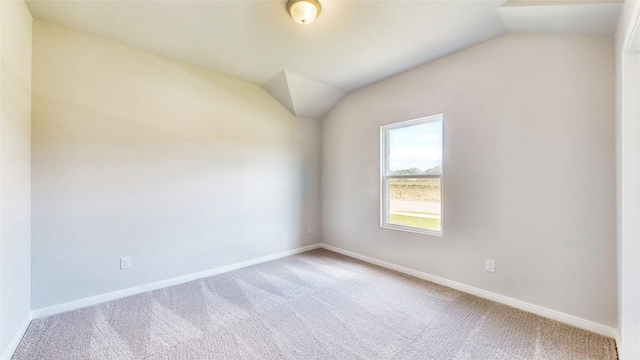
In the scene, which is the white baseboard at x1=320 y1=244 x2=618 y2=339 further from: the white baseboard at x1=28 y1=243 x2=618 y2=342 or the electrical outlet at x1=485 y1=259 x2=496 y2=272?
the electrical outlet at x1=485 y1=259 x2=496 y2=272

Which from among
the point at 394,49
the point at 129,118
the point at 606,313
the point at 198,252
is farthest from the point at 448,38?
the point at 198,252

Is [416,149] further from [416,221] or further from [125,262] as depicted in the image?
[125,262]

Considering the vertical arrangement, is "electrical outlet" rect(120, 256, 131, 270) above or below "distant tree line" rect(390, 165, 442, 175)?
below

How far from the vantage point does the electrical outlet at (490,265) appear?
249cm

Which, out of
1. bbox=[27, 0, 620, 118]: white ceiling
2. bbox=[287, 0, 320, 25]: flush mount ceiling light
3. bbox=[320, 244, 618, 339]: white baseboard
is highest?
bbox=[27, 0, 620, 118]: white ceiling

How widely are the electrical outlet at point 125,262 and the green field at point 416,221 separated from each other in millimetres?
3053

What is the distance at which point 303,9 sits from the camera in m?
1.99

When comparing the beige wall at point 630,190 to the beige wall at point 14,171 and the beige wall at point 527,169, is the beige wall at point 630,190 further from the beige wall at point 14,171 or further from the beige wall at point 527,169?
the beige wall at point 14,171

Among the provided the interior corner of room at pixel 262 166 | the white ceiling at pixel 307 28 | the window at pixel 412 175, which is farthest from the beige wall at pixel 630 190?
the window at pixel 412 175

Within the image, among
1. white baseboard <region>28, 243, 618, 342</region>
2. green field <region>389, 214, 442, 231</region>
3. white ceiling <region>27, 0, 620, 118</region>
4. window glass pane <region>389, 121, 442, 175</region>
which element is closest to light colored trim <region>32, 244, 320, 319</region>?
white baseboard <region>28, 243, 618, 342</region>

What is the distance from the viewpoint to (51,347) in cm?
182

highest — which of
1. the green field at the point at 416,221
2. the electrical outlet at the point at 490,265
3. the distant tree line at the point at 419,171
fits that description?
the distant tree line at the point at 419,171

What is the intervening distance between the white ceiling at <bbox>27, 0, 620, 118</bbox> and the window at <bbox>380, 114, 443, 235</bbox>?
29.9 inches

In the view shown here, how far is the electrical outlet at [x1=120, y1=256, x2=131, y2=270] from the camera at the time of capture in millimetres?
2589
